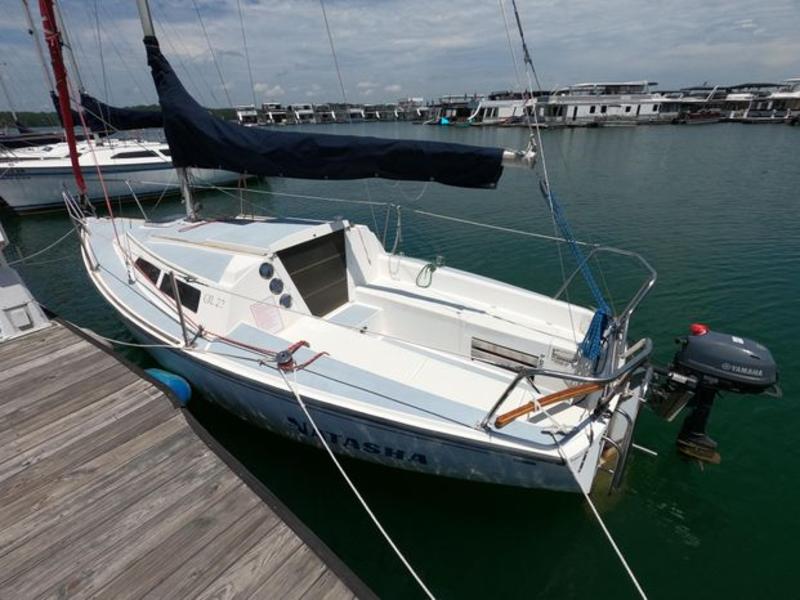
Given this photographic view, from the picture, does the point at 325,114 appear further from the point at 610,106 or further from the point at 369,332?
the point at 369,332

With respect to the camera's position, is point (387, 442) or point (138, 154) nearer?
point (387, 442)

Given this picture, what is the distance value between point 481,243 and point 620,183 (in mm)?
11278

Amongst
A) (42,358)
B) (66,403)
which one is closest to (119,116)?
(42,358)

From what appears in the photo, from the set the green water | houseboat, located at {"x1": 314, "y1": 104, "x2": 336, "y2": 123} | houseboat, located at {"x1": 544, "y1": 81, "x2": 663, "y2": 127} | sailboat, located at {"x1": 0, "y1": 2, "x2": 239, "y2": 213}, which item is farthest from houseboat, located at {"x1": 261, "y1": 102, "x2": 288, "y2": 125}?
the green water

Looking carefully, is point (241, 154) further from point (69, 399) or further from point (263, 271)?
point (69, 399)

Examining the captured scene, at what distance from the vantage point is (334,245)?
18.9 feet

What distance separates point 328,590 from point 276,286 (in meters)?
3.47

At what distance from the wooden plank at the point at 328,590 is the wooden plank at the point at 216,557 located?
19.0 inches

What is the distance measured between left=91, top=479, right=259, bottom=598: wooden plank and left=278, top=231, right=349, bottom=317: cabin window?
295 cm

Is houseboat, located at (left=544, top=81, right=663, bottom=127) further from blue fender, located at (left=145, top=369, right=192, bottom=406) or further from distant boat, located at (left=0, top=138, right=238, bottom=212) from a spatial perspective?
blue fender, located at (left=145, top=369, right=192, bottom=406)

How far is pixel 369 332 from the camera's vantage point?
4879mm

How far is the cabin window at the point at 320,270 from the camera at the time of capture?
529 cm

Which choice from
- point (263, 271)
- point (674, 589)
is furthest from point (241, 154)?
point (674, 589)

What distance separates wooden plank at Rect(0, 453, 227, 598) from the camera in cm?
235
